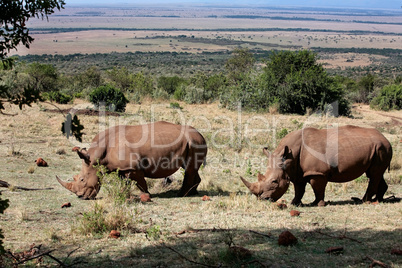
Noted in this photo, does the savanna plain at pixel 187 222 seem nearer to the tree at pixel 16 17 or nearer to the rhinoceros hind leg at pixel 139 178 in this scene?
the rhinoceros hind leg at pixel 139 178

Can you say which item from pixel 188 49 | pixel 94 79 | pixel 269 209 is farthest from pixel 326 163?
pixel 188 49

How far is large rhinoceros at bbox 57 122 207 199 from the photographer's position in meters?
10.3

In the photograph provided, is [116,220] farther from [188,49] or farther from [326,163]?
[188,49]

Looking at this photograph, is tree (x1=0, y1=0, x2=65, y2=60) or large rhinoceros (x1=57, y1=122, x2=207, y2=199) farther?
large rhinoceros (x1=57, y1=122, x2=207, y2=199)

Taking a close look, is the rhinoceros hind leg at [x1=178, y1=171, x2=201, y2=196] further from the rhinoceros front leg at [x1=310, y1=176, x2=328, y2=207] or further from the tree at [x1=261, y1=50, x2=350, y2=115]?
the tree at [x1=261, y1=50, x2=350, y2=115]

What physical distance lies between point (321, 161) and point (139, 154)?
4.16 meters

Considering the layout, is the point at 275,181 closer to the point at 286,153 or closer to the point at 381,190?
the point at 286,153

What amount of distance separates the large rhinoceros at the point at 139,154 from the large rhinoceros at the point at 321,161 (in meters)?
1.87

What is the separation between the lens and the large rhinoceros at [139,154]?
10266 millimetres

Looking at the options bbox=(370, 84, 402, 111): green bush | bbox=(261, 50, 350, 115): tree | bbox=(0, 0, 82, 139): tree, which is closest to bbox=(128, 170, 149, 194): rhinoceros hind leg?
bbox=(0, 0, 82, 139): tree

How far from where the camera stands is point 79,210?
929 centimetres

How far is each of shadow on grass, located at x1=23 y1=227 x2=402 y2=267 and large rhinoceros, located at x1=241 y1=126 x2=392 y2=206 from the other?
2223mm

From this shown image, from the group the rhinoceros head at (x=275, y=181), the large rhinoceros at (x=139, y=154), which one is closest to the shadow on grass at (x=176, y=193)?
the large rhinoceros at (x=139, y=154)

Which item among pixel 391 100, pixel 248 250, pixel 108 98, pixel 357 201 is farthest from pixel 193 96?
pixel 248 250
